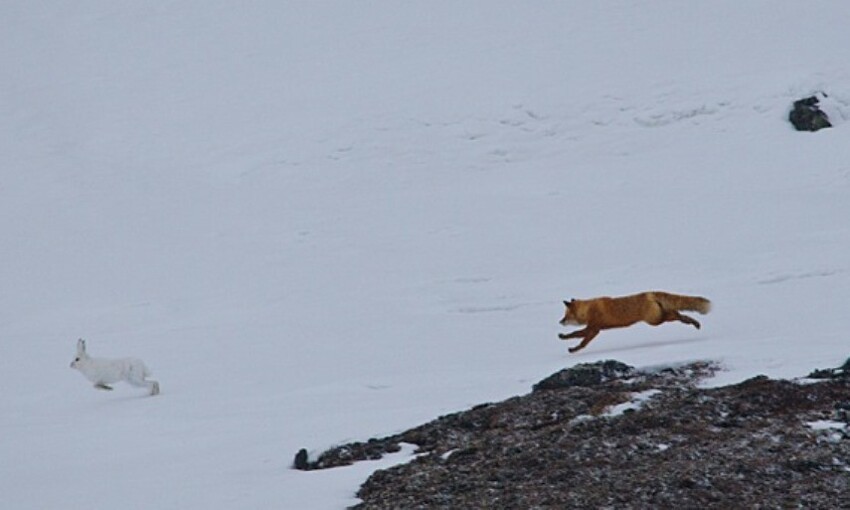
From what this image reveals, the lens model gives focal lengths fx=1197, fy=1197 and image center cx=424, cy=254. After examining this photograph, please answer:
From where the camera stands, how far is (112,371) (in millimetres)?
14180

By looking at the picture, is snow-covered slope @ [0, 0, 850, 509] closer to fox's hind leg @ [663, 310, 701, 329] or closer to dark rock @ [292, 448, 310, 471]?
dark rock @ [292, 448, 310, 471]

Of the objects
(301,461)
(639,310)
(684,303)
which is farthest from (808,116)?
(301,461)

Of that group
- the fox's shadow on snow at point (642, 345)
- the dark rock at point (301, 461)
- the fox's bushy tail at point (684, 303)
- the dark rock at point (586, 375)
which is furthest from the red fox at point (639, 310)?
the dark rock at point (301, 461)

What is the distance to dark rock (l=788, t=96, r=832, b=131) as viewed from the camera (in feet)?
88.4

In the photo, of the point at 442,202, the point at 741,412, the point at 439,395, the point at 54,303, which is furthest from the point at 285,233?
the point at 741,412

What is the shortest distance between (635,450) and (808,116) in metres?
21.6

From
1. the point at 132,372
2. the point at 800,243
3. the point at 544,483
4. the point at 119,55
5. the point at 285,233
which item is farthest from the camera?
the point at 119,55

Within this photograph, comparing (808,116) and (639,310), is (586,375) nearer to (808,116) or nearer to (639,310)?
(639,310)

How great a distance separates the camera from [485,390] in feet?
35.0

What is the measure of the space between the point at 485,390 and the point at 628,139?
19764 mm

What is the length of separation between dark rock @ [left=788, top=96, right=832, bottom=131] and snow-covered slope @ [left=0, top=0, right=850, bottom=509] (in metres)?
0.37

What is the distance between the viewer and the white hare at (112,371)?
13.9m

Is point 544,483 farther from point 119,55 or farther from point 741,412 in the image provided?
point 119,55

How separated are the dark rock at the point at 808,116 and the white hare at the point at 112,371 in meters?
18.1
